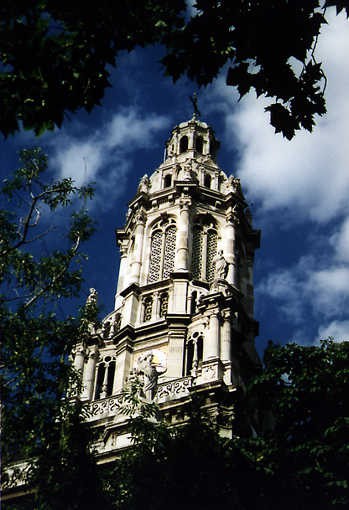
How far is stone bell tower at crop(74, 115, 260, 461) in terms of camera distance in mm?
36719

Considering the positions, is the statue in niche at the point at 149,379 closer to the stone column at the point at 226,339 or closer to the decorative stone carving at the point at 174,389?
the decorative stone carving at the point at 174,389

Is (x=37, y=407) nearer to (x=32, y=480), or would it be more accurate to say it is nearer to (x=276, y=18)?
(x=32, y=480)

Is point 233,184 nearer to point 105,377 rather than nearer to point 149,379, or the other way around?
point 105,377

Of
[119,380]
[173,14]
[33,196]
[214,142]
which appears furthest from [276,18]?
[214,142]

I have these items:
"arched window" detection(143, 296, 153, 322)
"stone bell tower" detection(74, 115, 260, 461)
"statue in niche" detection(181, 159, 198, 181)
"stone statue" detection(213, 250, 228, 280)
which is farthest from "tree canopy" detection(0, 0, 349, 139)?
"statue in niche" detection(181, 159, 198, 181)

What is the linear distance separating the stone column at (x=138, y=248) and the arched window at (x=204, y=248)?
9.96 ft

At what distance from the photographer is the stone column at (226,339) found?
3858 cm

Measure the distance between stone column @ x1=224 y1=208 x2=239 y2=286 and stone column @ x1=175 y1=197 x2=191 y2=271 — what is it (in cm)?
253

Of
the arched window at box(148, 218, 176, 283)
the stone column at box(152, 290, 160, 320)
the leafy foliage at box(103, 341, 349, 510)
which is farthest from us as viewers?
the arched window at box(148, 218, 176, 283)

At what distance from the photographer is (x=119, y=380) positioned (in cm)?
4031

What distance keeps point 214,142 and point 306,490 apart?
34704 mm

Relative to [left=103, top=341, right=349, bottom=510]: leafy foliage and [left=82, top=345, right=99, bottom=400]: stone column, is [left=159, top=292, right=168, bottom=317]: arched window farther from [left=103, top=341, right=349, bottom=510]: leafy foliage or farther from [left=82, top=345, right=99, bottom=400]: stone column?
[left=103, top=341, right=349, bottom=510]: leafy foliage

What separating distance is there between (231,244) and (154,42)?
34160mm

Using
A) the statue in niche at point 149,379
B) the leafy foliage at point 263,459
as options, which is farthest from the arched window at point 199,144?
the leafy foliage at point 263,459
